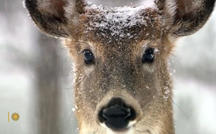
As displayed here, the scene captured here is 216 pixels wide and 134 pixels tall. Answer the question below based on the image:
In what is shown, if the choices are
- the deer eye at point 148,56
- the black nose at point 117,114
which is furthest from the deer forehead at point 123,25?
the black nose at point 117,114

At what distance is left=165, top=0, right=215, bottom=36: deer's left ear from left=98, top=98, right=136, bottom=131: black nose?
4.97 ft

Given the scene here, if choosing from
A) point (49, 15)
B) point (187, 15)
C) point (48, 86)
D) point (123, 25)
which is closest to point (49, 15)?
point (49, 15)

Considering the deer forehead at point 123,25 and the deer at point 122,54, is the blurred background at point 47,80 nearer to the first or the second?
the deer at point 122,54

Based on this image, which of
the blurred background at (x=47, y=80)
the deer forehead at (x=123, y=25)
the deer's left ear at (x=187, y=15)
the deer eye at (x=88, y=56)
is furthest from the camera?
the blurred background at (x=47, y=80)

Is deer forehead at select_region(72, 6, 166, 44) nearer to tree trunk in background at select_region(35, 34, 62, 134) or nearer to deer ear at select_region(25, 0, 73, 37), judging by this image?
deer ear at select_region(25, 0, 73, 37)

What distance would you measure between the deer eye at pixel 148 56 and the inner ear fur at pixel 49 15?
1.06 metres

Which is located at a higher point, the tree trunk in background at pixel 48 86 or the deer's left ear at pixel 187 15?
the tree trunk in background at pixel 48 86

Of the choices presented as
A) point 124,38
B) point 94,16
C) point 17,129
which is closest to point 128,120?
point 124,38

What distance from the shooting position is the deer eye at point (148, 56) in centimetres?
751

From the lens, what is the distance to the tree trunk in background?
1509 centimetres

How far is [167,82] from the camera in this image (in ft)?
25.5

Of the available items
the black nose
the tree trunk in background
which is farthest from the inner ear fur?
the tree trunk in background

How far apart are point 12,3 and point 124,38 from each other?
28.4 feet

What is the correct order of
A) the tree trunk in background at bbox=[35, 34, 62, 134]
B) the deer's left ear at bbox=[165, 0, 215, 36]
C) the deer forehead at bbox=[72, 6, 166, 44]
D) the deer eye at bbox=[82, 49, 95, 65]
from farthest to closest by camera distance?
the tree trunk in background at bbox=[35, 34, 62, 134] → the deer's left ear at bbox=[165, 0, 215, 36] → the deer eye at bbox=[82, 49, 95, 65] → the deer forehead at bbox=[72, 6, 166, 44]
